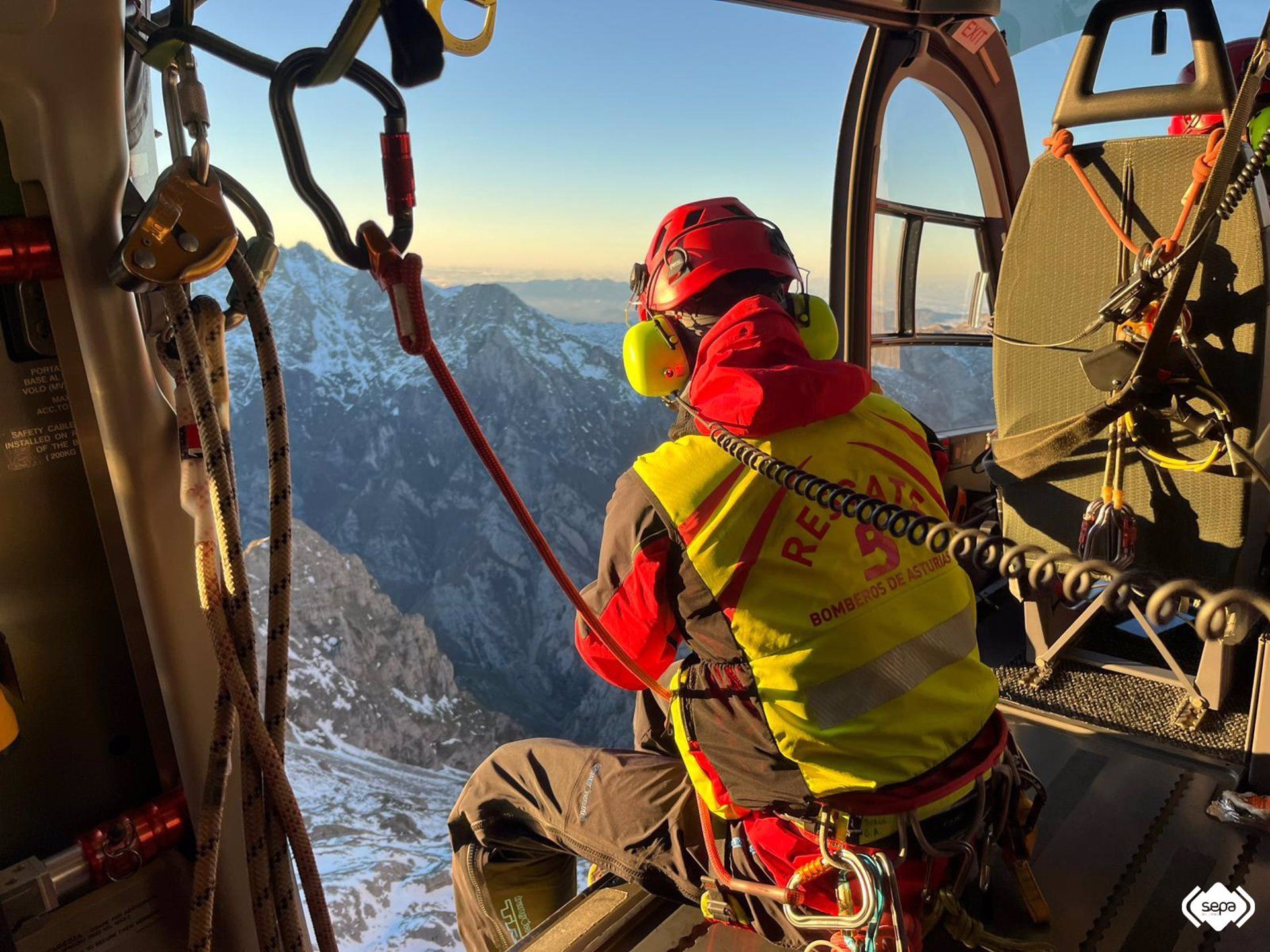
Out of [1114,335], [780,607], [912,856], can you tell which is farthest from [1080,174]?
[912,856]

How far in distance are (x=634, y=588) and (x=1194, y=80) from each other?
1.69m

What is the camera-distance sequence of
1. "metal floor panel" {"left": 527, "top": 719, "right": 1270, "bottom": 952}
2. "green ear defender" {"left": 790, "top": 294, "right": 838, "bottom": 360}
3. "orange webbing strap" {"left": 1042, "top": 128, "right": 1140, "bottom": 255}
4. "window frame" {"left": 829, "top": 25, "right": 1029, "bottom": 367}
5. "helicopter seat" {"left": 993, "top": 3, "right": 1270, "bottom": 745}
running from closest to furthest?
"metal floor panel" {"left": 527, "top": 719, "right": 1270, "bottom": 952}, "green ear defender" {"left": 790, "top": 294, "right": 838, "bottom": 360}, "helicopter seat" {"left": 993, "top": 3, "right": 1270, "bottom": 745}, "orange webbing strap" {"left": 1042, "top": 128, "right": 1140, "bottom": 255}, "window frame" {"left": 829, "top": 25, "right": 1029, "bottom": 367}

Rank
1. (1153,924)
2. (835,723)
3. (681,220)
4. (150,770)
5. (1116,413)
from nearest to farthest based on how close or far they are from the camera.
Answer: (150,770), (835,723), (1153,924), (681,220), (1116,413)

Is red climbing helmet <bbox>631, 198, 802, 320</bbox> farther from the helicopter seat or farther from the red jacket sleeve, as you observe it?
the helicopter seat

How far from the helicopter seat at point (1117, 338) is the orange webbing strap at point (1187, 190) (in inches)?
0.7

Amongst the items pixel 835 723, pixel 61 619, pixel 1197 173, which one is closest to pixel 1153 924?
pixel 835 723

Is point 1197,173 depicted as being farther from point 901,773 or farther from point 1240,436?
point 901,773

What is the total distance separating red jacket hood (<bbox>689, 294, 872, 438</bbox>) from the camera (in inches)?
48.1

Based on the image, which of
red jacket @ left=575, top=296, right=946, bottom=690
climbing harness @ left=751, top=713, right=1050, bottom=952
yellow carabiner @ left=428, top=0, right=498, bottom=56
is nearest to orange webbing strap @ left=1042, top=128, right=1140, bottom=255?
red jacket @ left=575, top=296, right=946, bottom=690

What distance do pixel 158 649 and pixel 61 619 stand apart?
3.5 inches

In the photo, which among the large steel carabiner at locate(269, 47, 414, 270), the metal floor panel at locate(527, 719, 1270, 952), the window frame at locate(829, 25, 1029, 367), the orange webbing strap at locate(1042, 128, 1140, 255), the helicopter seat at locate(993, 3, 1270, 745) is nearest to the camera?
the large steel carabiner at locate(269, 47, 414, 270)

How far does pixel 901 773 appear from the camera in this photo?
1.25m

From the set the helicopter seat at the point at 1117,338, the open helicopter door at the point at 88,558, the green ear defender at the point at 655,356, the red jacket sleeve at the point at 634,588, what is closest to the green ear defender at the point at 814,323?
the green ear defender at the point at 655,356

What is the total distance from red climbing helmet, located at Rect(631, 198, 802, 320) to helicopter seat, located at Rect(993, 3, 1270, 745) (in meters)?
0.91
